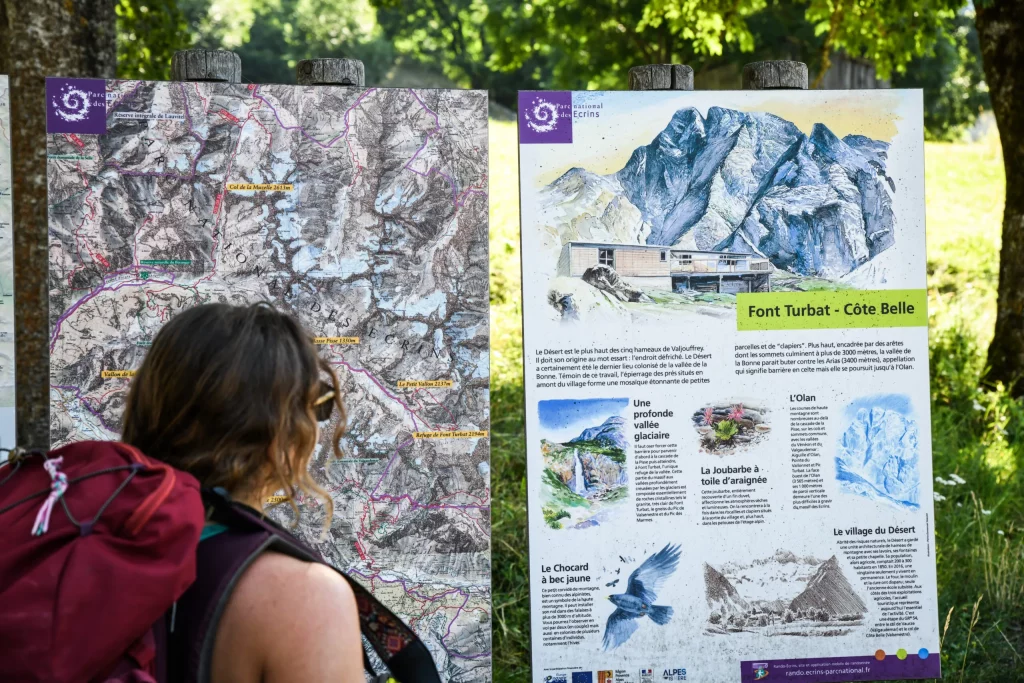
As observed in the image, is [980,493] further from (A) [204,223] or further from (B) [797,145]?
(A) [204,223]

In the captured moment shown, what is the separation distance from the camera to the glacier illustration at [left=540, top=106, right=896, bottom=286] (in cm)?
349

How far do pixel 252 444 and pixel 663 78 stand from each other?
7.89 ft

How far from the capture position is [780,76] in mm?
3578

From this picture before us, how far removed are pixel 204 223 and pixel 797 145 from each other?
6.74 feet

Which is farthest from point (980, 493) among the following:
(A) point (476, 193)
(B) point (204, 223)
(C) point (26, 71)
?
(C) point (26, 71)

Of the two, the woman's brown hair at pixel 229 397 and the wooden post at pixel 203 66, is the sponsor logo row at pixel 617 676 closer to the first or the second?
the woman's brown hair at pixel 229 397

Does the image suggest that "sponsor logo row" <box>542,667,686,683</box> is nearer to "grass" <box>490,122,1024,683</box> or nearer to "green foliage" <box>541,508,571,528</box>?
"green foliage" <box>541,508,571,528</box>

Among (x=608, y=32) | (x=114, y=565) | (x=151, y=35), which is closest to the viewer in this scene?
(x=114, y=565)

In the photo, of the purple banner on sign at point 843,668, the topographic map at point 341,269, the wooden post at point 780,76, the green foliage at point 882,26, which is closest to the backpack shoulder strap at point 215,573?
the topographic map at point 341,269

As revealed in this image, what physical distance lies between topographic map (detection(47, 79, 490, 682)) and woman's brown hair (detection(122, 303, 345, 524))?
1.68m

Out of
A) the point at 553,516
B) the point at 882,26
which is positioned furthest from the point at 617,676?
the point at 882,26

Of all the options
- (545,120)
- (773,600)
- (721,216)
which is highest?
(545,120)

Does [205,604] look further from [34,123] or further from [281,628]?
[34,123]

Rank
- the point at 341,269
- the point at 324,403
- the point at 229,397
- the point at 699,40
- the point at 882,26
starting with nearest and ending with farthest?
the point at 229,397 → the point at 324,403 → the point at 341,269 → the point at 882,26 → the point at 699,40
